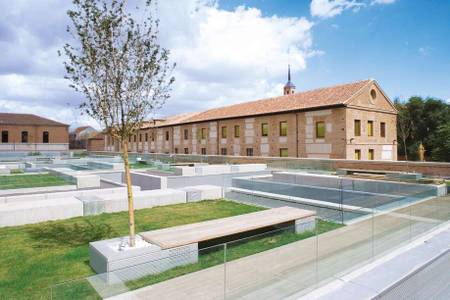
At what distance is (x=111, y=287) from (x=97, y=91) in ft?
11.9

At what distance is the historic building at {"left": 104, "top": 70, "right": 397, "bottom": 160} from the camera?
2538 centimetres

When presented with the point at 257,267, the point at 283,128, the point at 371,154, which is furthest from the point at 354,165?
the point at 257,267

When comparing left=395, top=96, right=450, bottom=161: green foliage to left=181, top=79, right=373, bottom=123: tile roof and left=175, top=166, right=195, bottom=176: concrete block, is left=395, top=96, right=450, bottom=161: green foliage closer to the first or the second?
left=181, top=79, right=373, bottom=123: tile roof

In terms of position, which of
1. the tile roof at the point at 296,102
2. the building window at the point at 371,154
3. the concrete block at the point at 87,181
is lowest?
the concrete block at the point at 87,181

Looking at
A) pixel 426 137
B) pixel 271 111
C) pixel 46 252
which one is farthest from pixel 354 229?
pixel 426 137

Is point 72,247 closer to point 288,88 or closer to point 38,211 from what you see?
point 38,211

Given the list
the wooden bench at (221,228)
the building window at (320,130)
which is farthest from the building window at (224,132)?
the wooden bench at (221,228)

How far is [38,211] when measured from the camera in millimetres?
8922

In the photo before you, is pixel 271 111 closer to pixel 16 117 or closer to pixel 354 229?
pixel 354 229

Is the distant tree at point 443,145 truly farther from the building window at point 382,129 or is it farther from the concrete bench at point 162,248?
the concrete bench at point 162,248

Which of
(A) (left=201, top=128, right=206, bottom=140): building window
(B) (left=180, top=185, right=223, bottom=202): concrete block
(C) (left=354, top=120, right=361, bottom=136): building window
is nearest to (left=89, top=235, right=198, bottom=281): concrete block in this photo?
(B) (left=180, top=185, right=223, bottom=202): concrete block

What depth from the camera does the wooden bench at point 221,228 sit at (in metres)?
5.66

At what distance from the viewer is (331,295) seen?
4.95 metres

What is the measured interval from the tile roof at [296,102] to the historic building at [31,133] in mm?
37675
